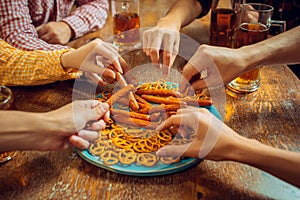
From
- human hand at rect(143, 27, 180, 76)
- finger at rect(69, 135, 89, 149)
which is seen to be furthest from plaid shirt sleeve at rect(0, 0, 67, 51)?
finger at rect(69, 135, 89, 149)

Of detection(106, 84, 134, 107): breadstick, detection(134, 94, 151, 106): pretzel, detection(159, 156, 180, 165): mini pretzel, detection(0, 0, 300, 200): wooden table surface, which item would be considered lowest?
detection(0, 0, 300, 200): wooden table surface

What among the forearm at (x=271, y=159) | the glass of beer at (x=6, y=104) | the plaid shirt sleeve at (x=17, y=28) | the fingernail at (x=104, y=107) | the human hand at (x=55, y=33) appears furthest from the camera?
the human hand at (x=55, y=33)

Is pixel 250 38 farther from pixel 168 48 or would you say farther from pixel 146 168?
pixel 146 168

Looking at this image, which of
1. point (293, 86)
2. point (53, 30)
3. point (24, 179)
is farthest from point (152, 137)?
point (53, 30)

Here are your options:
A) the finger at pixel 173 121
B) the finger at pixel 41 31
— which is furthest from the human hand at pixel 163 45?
the finger at pixel 41 31

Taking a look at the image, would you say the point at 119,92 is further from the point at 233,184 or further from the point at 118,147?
the point at 233,184

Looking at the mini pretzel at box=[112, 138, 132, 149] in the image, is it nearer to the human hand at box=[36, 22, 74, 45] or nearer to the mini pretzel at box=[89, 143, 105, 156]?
the mini pretzel at box=[89, 143, 105, 156]

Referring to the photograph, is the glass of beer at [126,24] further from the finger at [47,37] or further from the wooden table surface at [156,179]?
the wooden table surface at [156,179]
